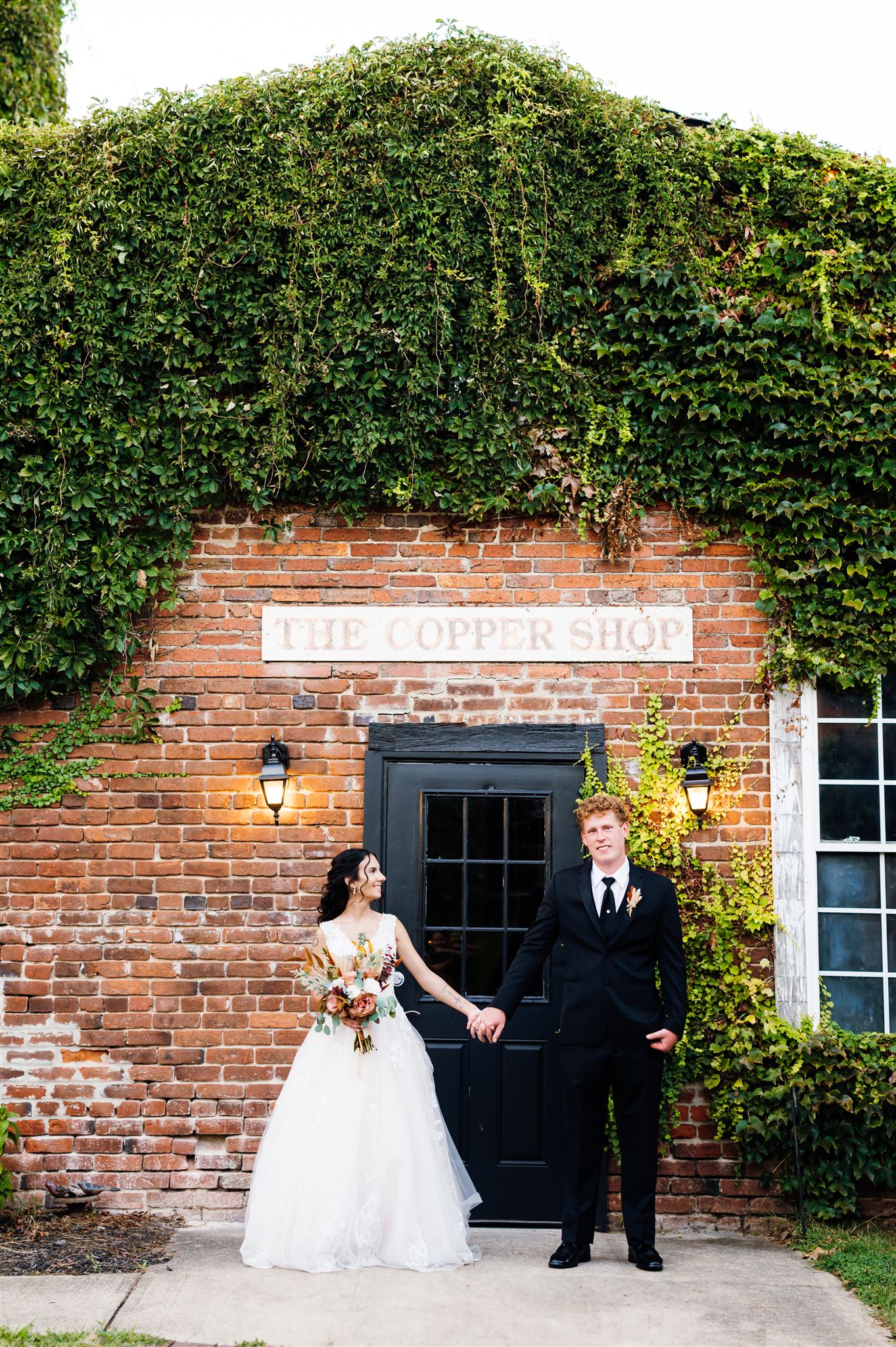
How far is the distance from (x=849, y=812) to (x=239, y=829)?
3320mm

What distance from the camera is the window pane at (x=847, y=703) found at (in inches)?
237

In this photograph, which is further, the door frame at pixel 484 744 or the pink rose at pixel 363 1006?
the door frame at pixel 484 744

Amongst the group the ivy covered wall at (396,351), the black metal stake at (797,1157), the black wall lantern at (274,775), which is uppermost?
the ivy covered wall at (396,351)

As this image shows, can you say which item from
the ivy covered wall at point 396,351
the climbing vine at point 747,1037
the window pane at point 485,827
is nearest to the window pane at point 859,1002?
the climbing vine at point 747,1037

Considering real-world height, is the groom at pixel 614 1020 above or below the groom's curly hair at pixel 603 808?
below

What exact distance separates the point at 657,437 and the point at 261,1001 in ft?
12.2

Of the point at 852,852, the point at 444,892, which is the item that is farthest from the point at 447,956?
the point at 852,852

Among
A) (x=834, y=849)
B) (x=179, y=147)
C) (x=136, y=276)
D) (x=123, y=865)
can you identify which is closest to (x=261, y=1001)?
(x=123, y=865)

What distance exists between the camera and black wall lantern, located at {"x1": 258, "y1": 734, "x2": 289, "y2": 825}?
5.66 m

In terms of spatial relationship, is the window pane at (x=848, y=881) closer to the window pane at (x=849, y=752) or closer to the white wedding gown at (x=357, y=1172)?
the window pane at (x=849, y=752)

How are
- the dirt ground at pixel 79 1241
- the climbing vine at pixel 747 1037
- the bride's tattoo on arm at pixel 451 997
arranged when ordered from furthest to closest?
1. the climbing vine at pixel 747 1037
2. the bride's tattoo on arm at pixel 451 997
3. the dirt ground at pixel 79 1241

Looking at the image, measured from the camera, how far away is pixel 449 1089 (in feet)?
18.6

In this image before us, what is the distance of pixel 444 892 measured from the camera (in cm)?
584

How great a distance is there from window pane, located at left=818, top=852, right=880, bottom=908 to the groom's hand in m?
2.03
